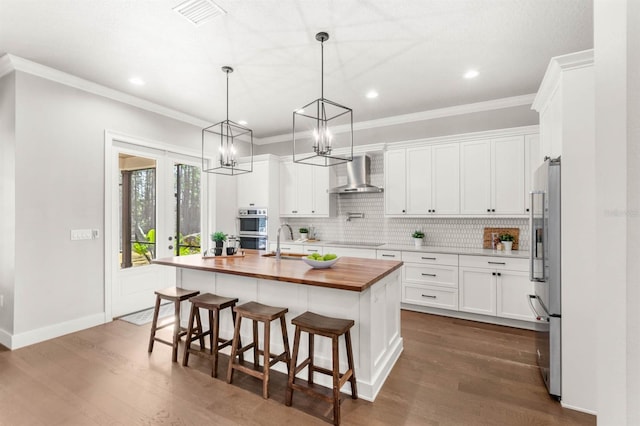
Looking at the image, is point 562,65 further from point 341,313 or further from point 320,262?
point 341,313

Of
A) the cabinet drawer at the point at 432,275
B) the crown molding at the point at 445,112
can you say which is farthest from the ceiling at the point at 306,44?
the cabinet drawer at the point at 432,275

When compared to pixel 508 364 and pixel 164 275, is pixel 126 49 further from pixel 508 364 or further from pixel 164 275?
pixel 508 364

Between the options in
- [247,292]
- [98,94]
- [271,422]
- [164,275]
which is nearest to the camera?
[271,422]

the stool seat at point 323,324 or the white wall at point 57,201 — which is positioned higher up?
the white wall at point 57,201

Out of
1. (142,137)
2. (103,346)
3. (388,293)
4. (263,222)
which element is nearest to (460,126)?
(388,293)

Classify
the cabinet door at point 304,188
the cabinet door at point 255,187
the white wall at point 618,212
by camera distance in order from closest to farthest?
the white wall at point 618,212, the cabinet door at point 304,188, the cabinet door at point 255,187

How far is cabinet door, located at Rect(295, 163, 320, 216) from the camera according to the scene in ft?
18.2

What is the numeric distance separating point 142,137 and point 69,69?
1.13m

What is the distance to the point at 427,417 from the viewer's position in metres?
2.16

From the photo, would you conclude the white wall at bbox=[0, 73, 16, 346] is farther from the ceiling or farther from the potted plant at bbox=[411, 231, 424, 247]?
the potted plant at bbox=[411, 231, 424, 247]

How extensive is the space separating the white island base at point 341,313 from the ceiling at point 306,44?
7.22 ft

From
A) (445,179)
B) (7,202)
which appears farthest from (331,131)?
(7,202)

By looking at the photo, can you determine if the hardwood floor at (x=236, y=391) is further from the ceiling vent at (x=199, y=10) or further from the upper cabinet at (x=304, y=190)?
the ceiling vent at (x=199, y=10)

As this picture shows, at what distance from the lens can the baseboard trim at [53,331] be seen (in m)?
3.26
